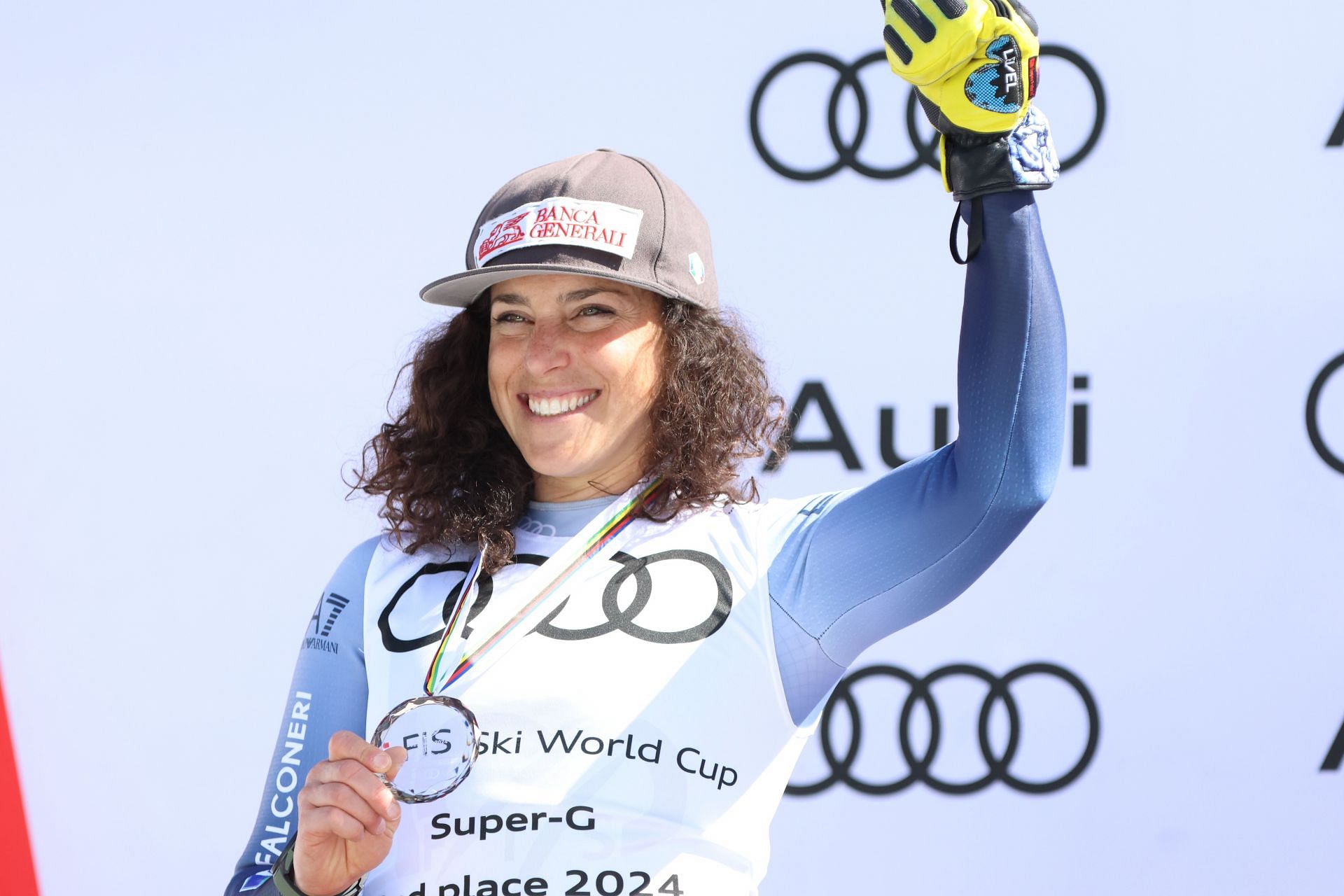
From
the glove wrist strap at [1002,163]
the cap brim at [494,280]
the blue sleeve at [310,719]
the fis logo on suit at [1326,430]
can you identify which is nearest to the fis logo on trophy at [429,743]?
the blue sleeve at [310,719]

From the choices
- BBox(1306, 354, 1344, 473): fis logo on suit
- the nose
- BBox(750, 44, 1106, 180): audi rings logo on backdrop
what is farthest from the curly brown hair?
BBox(1306, 354, 1344, 473): fis logo on suit

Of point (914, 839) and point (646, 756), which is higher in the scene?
point (646, 756)

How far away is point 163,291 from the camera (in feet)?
7.02

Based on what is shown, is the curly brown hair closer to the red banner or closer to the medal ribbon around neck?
the medal ribbon around neck

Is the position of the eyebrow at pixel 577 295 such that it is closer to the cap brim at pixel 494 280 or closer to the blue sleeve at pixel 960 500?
the cap brim at pixel 494 280

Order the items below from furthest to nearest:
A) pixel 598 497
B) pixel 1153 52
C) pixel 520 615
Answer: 1. pixel 1153 52
2. pixel 598 497
3. pixel 520 615

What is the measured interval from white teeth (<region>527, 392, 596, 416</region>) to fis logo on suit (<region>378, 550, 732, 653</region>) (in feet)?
0.54

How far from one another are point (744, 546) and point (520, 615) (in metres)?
0.24

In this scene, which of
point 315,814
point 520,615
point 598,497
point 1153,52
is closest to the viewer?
point 315,814

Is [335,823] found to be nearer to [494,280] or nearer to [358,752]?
[358,752]

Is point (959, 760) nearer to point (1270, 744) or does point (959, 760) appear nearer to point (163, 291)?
point (1270, 744)

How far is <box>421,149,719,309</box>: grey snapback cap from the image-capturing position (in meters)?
1.29

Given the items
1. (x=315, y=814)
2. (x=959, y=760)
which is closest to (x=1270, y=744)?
(x=959, y=760)

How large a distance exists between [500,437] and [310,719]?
39 centimetres
